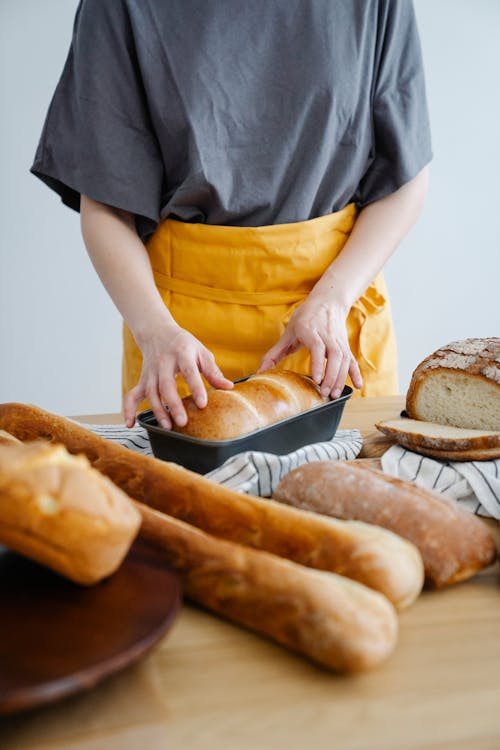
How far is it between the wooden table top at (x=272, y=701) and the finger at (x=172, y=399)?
1.21 feet

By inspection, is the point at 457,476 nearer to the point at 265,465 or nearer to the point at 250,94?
the point at 265,465

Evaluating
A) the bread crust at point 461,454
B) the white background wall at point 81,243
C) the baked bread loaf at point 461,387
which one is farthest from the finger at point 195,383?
the white background wall at point 81,243

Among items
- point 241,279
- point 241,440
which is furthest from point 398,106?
point 241,440

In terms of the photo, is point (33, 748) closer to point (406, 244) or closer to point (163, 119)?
point (163, 119)

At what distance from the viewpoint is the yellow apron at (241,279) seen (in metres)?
1.40

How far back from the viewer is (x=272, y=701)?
0.54m

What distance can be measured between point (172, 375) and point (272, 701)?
590 millimetres

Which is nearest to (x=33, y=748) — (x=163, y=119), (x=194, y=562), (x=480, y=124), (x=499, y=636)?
(x=194, y=562)

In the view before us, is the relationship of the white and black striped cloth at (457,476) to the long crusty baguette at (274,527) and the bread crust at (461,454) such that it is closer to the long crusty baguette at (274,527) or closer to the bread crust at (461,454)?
the bread crust at (461,454)

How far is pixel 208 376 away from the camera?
107cm

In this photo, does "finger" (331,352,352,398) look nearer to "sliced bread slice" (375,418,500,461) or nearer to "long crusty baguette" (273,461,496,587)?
"sliced bread slice" (375,418,500,461)

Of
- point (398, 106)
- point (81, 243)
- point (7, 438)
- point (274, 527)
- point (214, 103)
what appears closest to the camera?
point (274, 527)

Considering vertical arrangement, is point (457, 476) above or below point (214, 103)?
below

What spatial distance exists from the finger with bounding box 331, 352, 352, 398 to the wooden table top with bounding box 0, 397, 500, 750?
0.54 metres
